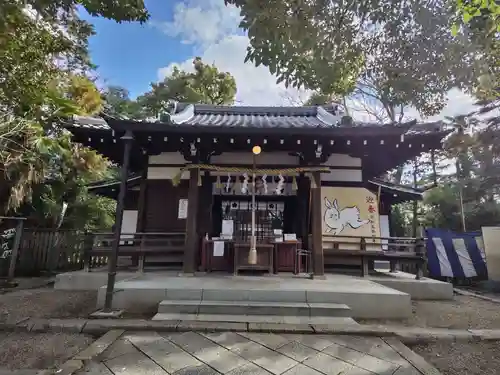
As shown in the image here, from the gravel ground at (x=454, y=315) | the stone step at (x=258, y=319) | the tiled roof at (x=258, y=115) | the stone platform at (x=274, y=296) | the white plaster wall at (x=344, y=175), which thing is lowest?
the gravel ground at (x=454, y=315)

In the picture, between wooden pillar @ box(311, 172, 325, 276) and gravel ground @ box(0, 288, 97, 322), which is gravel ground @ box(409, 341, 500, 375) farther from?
gravel ground @ box(0, 288, 97, 322)

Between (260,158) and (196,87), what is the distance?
14.9 metres

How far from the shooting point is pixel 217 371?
9.27 ft

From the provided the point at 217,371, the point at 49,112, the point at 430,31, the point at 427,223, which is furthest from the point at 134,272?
the point at 427,223

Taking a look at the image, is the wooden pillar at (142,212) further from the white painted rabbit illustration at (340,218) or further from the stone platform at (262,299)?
the white painted rabbit illustration at (340,218)

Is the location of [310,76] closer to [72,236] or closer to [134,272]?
[134,272]

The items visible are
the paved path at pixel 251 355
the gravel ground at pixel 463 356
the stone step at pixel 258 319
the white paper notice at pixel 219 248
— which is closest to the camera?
the paved path at pixel 251 355

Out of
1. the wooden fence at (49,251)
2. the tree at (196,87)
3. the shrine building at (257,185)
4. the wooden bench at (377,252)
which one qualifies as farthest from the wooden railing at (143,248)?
the tree at (196,87)

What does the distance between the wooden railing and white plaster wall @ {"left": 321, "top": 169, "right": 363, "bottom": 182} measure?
3961mm

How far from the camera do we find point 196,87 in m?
20.5

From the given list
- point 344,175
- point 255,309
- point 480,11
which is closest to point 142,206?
point 255,309

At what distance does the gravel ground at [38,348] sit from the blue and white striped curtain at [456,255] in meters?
9.66

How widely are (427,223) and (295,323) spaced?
625 inches

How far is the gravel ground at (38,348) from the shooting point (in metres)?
3.07
